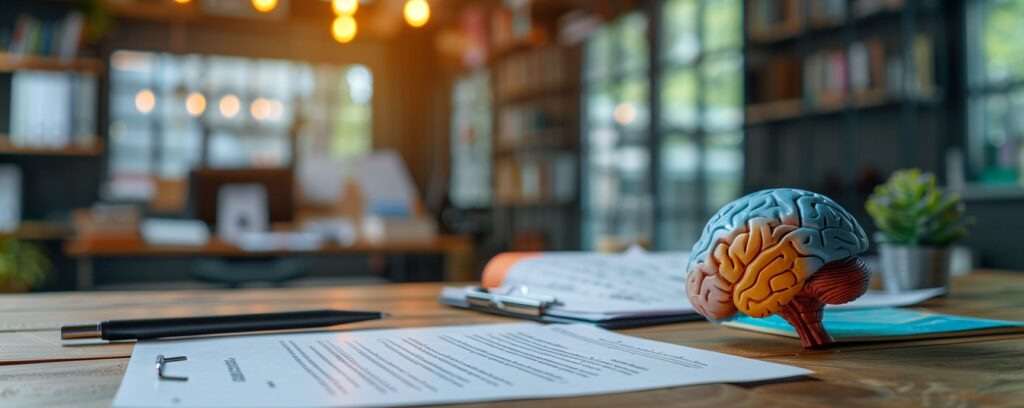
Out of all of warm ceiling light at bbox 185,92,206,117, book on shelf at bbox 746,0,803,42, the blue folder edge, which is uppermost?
book on shelf at bbox 746,0,803,42

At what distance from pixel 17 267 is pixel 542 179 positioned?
3.88 metres

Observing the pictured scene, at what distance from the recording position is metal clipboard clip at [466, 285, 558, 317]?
85cm

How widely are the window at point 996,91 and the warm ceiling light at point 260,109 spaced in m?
7.31

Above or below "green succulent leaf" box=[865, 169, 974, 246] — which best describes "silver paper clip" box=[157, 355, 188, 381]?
below

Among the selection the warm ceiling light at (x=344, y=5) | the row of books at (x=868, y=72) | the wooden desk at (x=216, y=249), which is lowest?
the wooden desk at (x=216, y=249)

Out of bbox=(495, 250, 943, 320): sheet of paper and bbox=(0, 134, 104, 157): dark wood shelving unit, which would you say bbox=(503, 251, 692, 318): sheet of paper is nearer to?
bbox=(495, 250, 943, 320): sheet of paper

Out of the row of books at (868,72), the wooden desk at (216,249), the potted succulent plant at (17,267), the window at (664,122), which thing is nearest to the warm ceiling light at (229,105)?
the potted succulent plant at (17,267)

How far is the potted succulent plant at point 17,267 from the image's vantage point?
15.9ft

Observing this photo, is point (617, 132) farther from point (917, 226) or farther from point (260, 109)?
point (917, 226)

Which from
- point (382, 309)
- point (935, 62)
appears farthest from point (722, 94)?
point (382, 309)

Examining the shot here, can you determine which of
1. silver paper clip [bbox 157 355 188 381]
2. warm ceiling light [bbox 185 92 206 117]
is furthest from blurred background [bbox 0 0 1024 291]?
silver paper clip [bbox 157 355 188 381]

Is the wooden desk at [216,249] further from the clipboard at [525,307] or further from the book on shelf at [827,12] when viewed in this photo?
the clipboard at [525,307]

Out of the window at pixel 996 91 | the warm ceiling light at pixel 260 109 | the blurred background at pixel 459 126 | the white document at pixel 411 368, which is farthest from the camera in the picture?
the warm ceiling light at pixel 260 109

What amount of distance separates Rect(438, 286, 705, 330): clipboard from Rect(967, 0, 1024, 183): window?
345 centimetres
